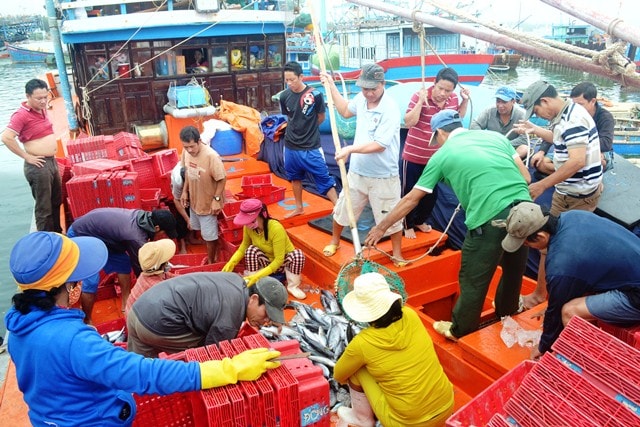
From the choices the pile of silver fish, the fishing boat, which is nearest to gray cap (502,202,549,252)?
the pile of silver fish

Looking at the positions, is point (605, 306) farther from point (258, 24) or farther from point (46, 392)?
point (258, 24)

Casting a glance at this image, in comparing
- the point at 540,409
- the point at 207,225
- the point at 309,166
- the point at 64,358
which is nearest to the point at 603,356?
the point at 540,409

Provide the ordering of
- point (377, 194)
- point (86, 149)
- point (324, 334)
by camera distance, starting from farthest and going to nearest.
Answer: point (86, 149) < point (377, 194) < point (324, 334)

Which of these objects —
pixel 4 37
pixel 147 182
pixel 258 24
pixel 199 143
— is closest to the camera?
pixel 199 143

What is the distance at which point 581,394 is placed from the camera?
8.25 ft

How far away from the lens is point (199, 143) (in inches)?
226

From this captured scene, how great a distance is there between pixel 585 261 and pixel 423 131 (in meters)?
2.82

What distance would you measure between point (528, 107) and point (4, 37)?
89.1m

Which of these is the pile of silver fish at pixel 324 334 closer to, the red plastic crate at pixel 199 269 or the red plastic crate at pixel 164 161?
the red plastic crate at pixel 199 269

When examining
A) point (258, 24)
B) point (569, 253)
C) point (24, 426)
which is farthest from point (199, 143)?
point (258, 24)

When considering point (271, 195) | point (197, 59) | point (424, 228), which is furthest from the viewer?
point (197, 59)

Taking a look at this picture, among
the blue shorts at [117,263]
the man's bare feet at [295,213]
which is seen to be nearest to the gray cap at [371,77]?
the man's bare feet at [295,213]

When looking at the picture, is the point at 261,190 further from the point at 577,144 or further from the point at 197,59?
the point at 197,59

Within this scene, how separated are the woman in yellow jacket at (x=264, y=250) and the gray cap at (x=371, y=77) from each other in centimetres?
160
